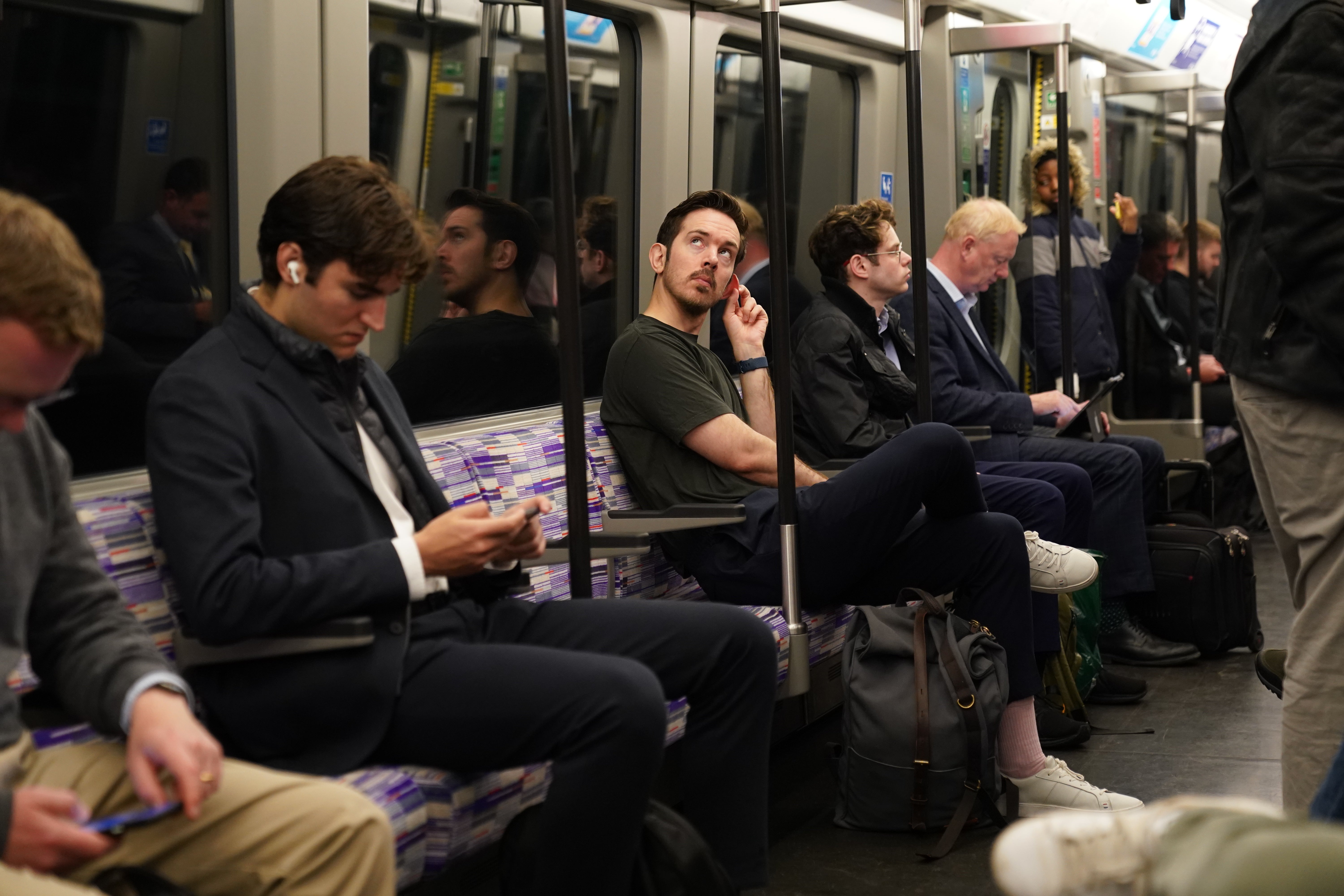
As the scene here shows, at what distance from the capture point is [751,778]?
9.53ft

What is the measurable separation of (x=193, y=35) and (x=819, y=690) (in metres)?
2.78

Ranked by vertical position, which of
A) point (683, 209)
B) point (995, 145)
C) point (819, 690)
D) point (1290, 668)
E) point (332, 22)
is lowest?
point (819, 690)

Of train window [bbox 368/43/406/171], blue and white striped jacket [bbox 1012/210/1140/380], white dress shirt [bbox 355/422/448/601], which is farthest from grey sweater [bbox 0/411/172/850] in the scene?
blue and white striped jacket [bbox 1012/210/1140/380]

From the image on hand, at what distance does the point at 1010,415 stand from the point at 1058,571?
1.36 m

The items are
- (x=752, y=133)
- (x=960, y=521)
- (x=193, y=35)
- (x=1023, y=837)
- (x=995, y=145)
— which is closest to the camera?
(x=1023, y=837)

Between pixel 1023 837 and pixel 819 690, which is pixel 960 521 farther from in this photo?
pixel 1023 837

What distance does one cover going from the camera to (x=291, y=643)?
243 centimetres

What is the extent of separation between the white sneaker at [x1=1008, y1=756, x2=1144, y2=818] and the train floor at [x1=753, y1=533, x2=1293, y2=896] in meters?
0.16

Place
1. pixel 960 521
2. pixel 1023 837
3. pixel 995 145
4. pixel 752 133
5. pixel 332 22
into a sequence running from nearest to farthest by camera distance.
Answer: pixel 1023 837 < pixel 332 22 < pixel 960 521 < pixel 752 133 < pixel 995 145

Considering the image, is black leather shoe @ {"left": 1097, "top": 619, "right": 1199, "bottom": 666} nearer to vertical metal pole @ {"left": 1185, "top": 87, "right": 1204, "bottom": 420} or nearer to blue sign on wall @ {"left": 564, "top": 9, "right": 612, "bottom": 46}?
vertical metal pole @ {"left": 1185, "top": 87, "right": 1204, "bottom": 420}

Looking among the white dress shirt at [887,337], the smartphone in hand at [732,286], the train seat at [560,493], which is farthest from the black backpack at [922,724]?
the white dress shirt at [887,337]

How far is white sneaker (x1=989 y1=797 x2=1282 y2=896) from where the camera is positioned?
1285mm

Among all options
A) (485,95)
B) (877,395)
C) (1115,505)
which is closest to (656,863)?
(485,95)

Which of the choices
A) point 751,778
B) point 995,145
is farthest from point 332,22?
point 995,145
